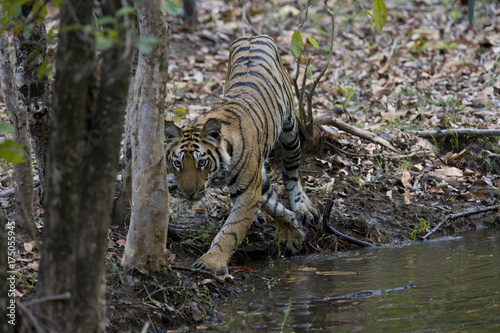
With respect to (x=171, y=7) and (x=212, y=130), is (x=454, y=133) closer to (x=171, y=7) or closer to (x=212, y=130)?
(x=212, y=130)

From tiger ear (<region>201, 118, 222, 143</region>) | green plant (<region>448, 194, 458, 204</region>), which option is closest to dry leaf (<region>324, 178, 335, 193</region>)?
green plant (<region>448, 194, 458, 204</region>)

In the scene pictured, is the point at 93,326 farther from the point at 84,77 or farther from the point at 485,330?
the point at 485,330

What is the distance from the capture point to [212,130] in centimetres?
462

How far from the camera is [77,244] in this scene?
88.1 inches

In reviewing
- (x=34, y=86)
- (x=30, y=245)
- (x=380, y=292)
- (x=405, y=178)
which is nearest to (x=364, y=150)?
(x=405, y=178)

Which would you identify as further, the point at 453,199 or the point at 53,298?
the point at 453,199

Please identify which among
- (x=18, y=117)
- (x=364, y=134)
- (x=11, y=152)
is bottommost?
(x=364, y=134)

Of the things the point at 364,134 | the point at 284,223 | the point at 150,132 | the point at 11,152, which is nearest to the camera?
the point at 11,152

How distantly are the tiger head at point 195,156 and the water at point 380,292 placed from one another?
2.88 feet

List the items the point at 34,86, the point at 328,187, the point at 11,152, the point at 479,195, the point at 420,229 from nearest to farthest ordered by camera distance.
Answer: the point at 11,152 < the point at 34,86 < the point at 420,229 < the point at 328,187 < the point at 479,195

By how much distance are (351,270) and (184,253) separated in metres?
1.39

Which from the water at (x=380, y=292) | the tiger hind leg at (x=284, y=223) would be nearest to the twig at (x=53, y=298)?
the water at (x=380, y=292)

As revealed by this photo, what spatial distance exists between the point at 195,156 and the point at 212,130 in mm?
252

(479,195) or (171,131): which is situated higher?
(171,131)
